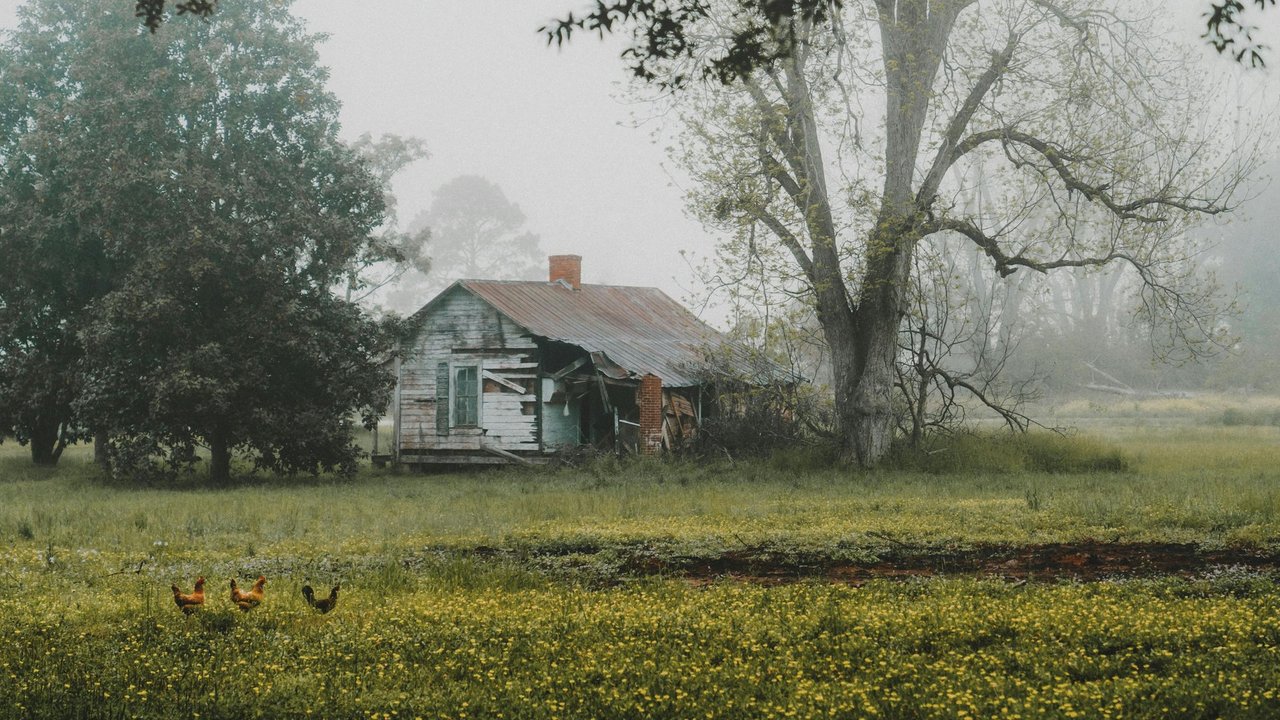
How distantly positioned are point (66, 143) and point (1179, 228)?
26.9 metres

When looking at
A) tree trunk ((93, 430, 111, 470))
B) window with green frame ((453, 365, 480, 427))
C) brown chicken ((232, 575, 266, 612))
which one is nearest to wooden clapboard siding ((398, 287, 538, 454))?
window with green frame ((453, 365, 480, 427))

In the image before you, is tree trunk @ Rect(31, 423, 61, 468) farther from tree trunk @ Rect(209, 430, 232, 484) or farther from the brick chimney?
the brick chimney

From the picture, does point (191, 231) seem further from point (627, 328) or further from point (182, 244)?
point (627, 328)

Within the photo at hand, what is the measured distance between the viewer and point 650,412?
29.5 meters

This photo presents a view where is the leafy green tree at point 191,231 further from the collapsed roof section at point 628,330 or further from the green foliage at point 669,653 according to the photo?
the green foliage at point 669,653


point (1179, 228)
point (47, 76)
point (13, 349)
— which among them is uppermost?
point (47, 76)

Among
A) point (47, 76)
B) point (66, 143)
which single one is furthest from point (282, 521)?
point (47, 76)

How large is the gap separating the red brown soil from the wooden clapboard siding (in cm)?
1942

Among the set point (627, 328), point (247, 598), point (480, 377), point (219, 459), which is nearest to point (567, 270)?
point (627, 328)

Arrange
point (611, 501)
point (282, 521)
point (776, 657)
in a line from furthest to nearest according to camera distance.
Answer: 1. point (611, 501)
2. point (282, 521)
3. point (776, 657)

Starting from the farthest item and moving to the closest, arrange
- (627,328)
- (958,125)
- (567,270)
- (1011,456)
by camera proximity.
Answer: (567,270) → (627,328) → (1011,456) → (958,125)

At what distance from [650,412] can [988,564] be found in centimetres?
1811

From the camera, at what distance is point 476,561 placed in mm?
12305

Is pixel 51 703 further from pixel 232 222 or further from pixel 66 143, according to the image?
pixel 66 143
